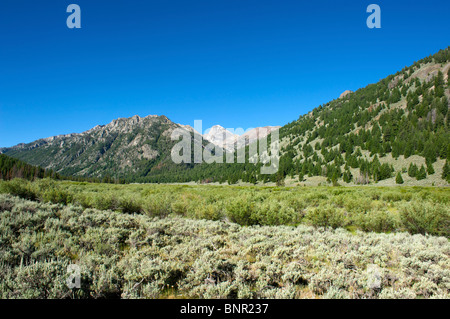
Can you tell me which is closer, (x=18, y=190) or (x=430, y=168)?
(x=18, y=190)

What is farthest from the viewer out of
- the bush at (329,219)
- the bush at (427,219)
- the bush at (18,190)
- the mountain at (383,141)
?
the mountain at (383,141)

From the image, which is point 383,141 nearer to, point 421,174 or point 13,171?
point 421,174

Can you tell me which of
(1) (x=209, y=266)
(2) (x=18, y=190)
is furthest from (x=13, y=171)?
(1) (x=209, y=266)

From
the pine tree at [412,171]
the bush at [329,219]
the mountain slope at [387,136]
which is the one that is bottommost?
the bush at [329,219]

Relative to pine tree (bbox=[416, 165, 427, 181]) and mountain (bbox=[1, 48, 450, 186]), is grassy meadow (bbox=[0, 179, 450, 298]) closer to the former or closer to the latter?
pine tree (bbox=[416, 165, 427, 181])

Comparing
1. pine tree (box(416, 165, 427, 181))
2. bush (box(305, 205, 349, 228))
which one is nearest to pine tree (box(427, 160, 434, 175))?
pine tree (box(416, 165, 427, 181))

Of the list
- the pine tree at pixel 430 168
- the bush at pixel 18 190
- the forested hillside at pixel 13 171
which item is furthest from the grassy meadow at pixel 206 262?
the forested hillside at pixel 13 171

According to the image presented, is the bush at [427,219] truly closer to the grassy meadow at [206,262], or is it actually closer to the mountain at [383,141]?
the grassy meadow at [206,262]

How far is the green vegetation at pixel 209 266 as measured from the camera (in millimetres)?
4484

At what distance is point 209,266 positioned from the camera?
5438mm

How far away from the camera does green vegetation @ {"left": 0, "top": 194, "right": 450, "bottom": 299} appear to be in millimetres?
4484

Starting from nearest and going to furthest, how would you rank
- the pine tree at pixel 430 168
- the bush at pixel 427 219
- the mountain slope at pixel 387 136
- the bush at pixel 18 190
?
the bush at pixel 427 219
the bush at pixel 18 190
the pine tree at pixel 430 168
the mountain slope at pixel 387 136

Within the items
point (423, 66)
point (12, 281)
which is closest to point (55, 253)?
point (12, 281)

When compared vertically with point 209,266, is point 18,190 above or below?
above
